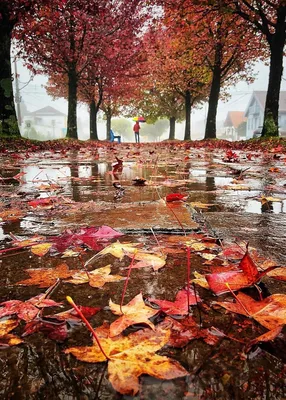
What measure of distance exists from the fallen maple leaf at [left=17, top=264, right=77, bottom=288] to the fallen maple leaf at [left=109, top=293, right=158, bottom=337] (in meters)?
0.21

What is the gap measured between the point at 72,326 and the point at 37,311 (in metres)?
0.10

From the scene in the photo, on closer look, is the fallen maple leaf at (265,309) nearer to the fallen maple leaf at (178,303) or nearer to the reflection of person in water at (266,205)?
the fallen maple leaf at (178,303)

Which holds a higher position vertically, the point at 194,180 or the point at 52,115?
the point at 52,115

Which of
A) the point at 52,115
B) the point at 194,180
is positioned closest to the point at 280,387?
the point at 194,180

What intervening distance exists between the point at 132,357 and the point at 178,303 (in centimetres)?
21

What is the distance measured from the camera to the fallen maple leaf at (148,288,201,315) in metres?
0.69

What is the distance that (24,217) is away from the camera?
155cm

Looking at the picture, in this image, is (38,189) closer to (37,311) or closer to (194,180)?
(194,180)

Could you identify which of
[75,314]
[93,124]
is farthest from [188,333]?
[93,124]

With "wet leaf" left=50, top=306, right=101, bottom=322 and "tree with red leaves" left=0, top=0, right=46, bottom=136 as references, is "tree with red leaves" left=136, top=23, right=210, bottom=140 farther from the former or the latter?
"wet leaf" left=50, top=306, right=101, bottom=322

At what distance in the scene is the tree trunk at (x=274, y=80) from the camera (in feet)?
33.9

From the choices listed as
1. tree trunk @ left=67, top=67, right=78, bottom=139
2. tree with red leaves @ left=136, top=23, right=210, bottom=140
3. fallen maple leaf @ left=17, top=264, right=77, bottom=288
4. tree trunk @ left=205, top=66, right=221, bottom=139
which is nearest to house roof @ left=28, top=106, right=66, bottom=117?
tree with red leaves @ left=136, top=23, right=210, bottom=140

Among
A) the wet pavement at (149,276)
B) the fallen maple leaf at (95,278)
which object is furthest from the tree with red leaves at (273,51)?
the fallen maple leaf at (95,278)

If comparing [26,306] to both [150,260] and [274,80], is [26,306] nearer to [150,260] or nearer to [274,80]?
[150,260]
